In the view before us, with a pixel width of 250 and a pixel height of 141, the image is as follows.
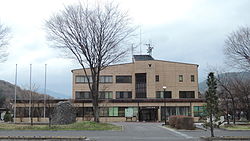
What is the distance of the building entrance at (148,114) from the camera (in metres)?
56.5

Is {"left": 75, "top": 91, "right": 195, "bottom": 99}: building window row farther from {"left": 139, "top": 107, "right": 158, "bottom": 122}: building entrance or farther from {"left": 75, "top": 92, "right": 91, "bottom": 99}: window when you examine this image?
{"left": 139, "top": 107, "right": 158, "bottom": 122}: building entrance

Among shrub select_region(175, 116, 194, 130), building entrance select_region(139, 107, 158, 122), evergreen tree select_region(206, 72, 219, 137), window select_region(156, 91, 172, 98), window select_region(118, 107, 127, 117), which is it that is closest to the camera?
evergreen tree select_region(206, 72, 219, 137)

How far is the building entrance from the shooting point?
5650 cm

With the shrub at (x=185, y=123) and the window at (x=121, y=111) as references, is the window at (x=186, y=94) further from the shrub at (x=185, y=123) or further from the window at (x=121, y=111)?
the shrub at (x=185, y=123)

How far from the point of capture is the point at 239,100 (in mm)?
45312

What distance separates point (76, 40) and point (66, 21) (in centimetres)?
188

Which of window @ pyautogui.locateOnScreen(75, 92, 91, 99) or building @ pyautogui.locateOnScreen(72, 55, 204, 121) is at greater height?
building @ pyautogui.locateOnScreen(72, 55, 204, 121)

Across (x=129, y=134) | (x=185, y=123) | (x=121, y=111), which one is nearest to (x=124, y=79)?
(x=121, y=111)

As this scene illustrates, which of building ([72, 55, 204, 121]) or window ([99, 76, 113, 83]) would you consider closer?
building ([72, 55, 204, 121])

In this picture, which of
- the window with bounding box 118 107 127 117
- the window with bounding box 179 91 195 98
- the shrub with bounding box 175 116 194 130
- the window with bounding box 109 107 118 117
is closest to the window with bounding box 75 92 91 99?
the window with bounding box 109 107 118 117

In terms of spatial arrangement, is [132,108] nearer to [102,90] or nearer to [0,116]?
[102,90]

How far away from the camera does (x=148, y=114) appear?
187 ft

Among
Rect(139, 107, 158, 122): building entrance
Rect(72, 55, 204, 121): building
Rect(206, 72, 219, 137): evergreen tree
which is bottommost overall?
Rect(139, 107, 158, 122): building entrance

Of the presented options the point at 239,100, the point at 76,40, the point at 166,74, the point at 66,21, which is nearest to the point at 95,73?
the point at 76,40
